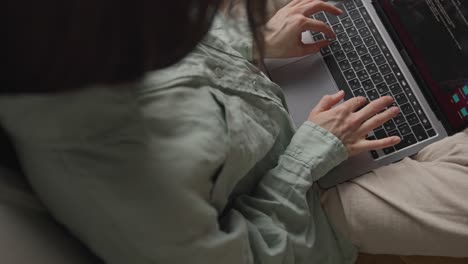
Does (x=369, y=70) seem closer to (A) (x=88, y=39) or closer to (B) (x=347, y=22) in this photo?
(B) (x=347, y=22)

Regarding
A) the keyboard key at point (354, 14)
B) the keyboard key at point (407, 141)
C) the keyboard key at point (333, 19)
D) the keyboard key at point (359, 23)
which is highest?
the keyboard key at point (333, 19)

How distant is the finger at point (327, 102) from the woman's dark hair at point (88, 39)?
403 millimetres

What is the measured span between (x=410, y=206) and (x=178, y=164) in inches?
15.4

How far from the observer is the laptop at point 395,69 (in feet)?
2.31

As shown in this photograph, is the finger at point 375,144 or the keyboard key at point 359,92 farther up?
the keyboard key at point 359,92

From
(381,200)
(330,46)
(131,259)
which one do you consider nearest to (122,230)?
(131,259)

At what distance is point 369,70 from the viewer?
2.55 ft

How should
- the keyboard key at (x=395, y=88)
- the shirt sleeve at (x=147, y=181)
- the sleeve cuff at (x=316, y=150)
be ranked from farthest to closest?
the keyboard key at (x=395, y=88) → the sleeve cuff at (x=316, y=150) → the shirt sleeve at (x=147, y=181)

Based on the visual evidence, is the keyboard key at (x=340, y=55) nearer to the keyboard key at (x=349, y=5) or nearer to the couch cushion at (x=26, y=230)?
the keyboard key at (x=349, y=5)

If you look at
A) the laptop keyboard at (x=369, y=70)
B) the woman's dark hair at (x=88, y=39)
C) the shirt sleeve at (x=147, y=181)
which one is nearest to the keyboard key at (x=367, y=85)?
the laptop keyboard at (x=369, y=70)

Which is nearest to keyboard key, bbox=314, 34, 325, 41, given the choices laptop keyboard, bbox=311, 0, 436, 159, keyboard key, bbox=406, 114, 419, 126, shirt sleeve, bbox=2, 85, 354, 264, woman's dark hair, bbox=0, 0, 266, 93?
laptop keyboard, bbox=311, 0, 436, 159

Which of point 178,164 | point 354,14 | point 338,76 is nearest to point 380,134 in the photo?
point 338,76

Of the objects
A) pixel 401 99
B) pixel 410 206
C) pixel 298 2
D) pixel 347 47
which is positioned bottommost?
pixel 410 206

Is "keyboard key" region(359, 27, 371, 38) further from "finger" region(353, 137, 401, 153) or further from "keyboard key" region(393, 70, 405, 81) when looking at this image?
"finger" region(353, 137, 401, 153)
